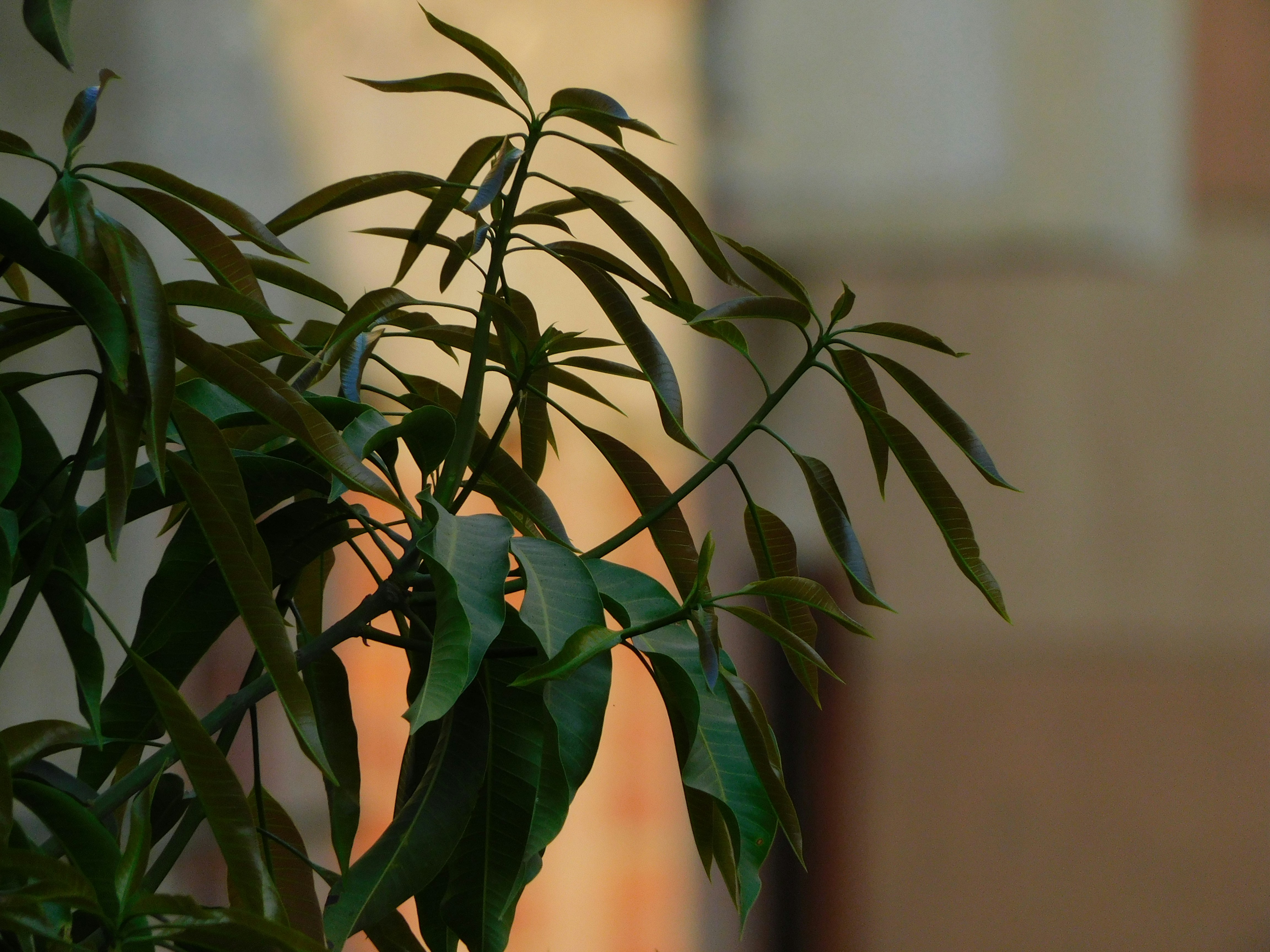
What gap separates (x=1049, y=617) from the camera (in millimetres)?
1648

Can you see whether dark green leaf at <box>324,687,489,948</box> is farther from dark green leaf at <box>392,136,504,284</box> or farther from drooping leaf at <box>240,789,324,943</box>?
dark green leaf at <box>392,136,504,284</box>

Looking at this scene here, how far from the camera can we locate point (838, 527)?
1.84 ft

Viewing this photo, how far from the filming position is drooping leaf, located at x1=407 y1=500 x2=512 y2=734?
0.38 metres

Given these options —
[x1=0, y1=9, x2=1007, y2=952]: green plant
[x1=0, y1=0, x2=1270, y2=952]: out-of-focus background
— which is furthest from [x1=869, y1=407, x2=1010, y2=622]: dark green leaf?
[x1=0, y1=0, x2=1270, y2=952]: out-of-focus background

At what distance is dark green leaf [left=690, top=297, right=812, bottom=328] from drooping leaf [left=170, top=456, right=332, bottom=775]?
224 mm

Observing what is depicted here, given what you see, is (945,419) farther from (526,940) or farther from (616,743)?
(526,940)

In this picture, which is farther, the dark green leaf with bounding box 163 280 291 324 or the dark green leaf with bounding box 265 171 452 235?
the dark green leaf with bounding box 265 171 452 235

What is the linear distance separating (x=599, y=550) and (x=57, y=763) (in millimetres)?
1046

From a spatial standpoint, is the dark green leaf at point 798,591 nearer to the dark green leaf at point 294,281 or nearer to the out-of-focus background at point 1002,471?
the dark green leaf at point 294,281

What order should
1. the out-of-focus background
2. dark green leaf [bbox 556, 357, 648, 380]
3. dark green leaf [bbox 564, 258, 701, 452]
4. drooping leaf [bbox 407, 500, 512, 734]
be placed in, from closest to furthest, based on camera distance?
1. drooping leaf [bbox 407, 500, 512, 734]
2. dark green leaf [bbox 564, 258, 701, 452]
3. dark green leaf [bbox 556, 357, 648, 380]
4. the out-of-focus background

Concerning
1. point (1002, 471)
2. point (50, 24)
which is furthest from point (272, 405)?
point (1002, 471)

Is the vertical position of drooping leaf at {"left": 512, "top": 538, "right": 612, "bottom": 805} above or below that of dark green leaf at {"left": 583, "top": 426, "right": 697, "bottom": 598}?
below

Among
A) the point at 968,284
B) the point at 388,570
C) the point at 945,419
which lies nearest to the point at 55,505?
the point at 945,419

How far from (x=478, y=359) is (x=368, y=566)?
163mm
